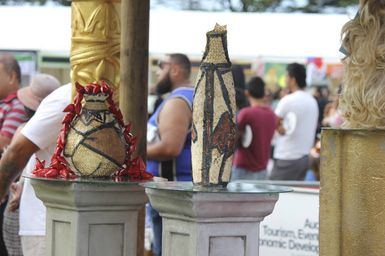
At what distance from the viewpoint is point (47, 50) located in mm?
15773

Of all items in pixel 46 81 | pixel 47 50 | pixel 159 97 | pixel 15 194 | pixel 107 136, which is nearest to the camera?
pixel 107 136

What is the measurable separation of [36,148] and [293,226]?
8.45ft

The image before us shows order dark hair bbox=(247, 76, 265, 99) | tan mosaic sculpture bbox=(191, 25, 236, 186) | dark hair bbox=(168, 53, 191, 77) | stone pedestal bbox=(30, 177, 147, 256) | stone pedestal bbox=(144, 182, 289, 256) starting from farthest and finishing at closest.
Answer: dark hair bbox=(247, 76, 265, 99)
dark hair bbox=(168, 53, 191, 77)
stone pedestal bbox=(30, 177, 147, 256)
tan mosaic sculpture bbox=(191, 25, 236, 186)
stone pedestal bbox=(144, 182, 289, 256)

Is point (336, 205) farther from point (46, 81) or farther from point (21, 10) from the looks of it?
point (21, 10)

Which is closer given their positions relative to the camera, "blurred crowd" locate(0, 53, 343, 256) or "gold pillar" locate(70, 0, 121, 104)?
"gold pillar" locate(70, 0, 121, 104)

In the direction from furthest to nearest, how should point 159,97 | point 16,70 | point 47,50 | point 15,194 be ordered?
point 47,50 → point 16,70 → point 159,97 → point 15,194

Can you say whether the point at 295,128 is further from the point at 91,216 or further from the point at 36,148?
the point at 91,216

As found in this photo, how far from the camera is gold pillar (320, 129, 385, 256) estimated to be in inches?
140

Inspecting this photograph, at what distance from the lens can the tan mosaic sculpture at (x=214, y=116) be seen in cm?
356

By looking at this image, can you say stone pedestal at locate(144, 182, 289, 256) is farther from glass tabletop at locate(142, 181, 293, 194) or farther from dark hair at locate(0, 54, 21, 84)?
dark hair at locate(0, 54, 21, 84)

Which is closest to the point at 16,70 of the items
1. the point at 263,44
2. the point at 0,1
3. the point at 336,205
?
the point at 336,205

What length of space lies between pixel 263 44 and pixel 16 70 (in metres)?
8.67

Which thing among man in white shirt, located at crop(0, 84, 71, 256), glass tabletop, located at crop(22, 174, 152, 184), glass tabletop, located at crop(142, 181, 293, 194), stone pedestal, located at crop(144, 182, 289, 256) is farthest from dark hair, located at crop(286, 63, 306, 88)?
stone pedestal, located at crop(144, 182, 289, 256)

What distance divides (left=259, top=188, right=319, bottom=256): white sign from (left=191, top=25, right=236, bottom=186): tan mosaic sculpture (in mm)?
3523
